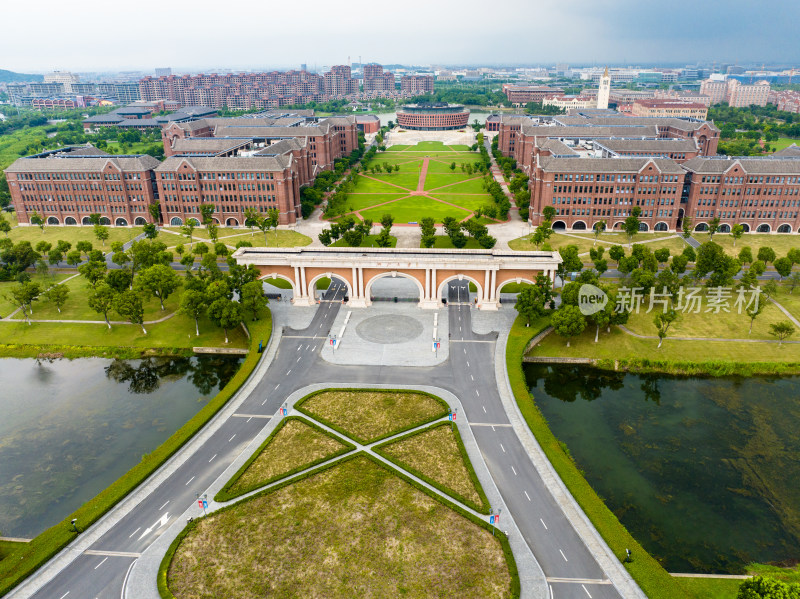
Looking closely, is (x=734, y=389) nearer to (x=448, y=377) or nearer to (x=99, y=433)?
(x=448, y=377)

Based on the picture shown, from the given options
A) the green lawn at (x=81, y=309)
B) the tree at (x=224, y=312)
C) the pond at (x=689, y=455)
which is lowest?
the pond at (x=689, y=455)

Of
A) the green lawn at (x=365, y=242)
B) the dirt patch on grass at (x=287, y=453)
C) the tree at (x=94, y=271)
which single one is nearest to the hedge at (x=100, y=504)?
the dirt patch on grass at (x=287, y=453)

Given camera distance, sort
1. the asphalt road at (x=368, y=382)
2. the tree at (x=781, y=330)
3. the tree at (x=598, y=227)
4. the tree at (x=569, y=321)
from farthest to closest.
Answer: the tree at (x=598, y=227) < the tree at (x=781, y=330) < the tree at (x=569, y=321) < the asphalt road at (x=368, y=382)

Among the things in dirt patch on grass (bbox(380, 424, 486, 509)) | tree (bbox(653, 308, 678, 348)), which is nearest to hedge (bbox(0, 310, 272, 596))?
dirt patch on grass (bbox(380, 424, 486, 509))

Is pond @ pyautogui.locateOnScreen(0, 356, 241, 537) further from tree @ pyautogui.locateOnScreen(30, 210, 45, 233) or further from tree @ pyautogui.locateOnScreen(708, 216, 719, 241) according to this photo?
tree @ pyautogui.locateOnScreen(708, 216, 719, 241)

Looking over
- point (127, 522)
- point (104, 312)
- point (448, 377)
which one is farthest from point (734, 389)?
point (104, 312)

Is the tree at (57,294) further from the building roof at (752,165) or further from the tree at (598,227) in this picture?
the building roof at (752,165)
